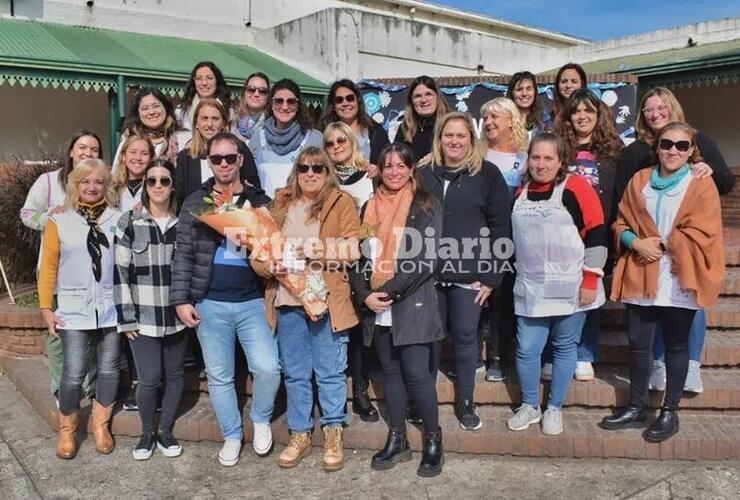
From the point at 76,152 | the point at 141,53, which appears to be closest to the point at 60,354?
the point at 76,152

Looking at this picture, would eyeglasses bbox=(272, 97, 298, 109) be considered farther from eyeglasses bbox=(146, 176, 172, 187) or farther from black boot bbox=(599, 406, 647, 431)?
black boot bbox=(599, 406, 647, 431)

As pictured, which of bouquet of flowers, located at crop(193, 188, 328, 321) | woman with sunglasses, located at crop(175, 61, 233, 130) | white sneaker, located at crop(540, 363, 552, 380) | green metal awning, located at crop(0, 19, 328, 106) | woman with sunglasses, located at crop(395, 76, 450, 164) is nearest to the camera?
bouquet of flowers, located at crop(193, 188, 328, 321)

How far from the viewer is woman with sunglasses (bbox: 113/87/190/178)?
4105mm

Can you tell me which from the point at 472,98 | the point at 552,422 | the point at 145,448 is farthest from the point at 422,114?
the point at 472,98

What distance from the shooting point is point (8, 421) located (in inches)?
171

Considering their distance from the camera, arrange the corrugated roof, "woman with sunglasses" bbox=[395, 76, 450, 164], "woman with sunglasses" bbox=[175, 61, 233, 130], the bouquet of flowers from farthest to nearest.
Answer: the corrugated roof < "woman with sunglasses" bbox=[175, 61, 233, 130] < "woman with sunglasses" bbox=[395, 76, 450, 164] < the bouquet of flowers

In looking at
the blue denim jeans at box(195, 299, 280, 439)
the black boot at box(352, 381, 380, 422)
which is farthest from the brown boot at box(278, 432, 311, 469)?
the black boot at box(352, 381, 380, 422)

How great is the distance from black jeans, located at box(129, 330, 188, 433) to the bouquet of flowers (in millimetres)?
782

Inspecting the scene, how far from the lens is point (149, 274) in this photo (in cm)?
344

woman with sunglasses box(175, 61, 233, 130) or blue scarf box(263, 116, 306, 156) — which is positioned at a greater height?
woman with sunglasses box(175, 61, 233, 130)

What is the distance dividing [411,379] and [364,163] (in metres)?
1.41

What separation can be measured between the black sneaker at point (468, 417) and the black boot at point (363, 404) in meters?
0.56

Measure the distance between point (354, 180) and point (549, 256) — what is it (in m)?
1.28

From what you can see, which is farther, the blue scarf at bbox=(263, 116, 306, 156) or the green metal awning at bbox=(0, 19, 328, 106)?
the green metal awning at bbox=(0, 19, 328, 106)
